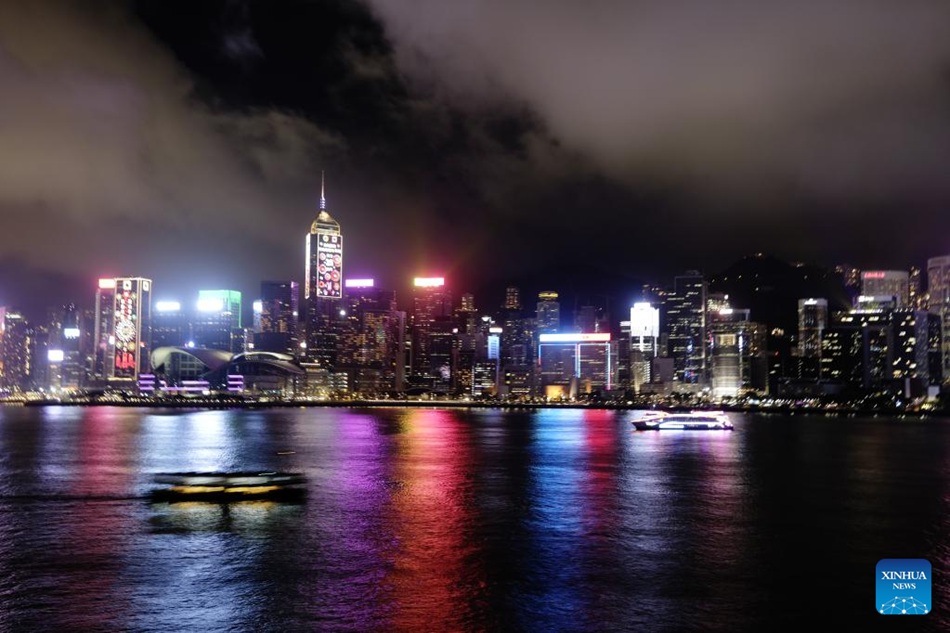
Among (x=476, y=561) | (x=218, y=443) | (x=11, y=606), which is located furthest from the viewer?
(x=218, y=443)

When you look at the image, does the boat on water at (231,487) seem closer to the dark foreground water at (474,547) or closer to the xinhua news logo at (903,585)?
the dark foreground water at (474,547)

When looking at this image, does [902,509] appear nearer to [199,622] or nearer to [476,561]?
[476,561]

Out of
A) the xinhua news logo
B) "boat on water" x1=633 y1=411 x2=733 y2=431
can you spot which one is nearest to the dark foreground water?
the xinhua news logo

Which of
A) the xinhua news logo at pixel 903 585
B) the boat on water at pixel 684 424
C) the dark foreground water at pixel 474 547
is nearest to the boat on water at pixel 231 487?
the dark foreground water at pixel 474 547

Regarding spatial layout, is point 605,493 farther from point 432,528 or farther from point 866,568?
point 866,568

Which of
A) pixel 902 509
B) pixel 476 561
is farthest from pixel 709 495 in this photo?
pixel 476 561

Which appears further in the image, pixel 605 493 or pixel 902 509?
pixel 605 493

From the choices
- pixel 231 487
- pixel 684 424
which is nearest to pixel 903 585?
pixel 231 487

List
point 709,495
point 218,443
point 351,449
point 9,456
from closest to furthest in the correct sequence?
point 709,495 → point 9,456 → point 351,449 → point 218,443
